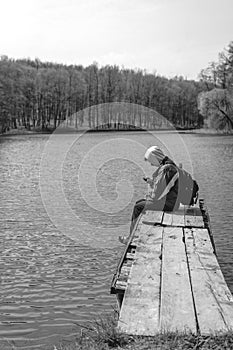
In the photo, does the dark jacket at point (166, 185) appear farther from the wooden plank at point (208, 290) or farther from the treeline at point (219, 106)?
the treeline at point (219, 106)

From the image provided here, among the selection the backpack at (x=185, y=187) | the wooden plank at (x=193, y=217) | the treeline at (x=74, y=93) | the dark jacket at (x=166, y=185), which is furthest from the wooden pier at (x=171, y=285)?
the treeline at (x=74, y=93)

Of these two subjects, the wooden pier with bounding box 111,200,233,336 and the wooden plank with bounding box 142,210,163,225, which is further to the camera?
the wooden plank with bounding box 142,210,163,225

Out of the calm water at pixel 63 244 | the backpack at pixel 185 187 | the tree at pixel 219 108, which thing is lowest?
the calm water at pixel 63 244

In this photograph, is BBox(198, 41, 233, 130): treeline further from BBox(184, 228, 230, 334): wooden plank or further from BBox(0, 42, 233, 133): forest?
BBox(184, 228, 230, 334): wooden plank

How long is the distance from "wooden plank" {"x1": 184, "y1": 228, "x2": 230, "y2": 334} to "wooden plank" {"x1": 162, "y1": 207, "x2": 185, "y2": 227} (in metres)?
1.12

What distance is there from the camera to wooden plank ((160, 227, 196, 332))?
4492 mm

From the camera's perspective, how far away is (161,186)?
924 centimetres

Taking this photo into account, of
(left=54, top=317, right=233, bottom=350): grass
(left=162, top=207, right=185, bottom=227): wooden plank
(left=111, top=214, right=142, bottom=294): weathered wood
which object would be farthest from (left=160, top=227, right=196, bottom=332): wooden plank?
(left=162, top=207, right=185, bottom=227): wooden plank

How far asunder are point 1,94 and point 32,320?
243 ft

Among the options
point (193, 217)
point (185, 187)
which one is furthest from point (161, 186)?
point (193, 217)

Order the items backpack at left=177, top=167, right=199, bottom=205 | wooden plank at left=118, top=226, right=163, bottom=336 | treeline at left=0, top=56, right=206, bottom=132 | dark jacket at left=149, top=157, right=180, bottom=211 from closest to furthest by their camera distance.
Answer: wooden plank at left=118, top=226, right=163, bottom=336 → dark jacket at left=149, top=157, right=180, bottom=211 → backpack at left=177, top=167, right=199, bottom=205 → treeline at left=0, top=56, right=206, bottom=132

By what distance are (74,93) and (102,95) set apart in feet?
41.6

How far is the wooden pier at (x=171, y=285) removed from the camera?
4.50 metres

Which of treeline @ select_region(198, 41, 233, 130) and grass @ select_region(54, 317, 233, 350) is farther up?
treeline @ select_region(198, 41, 233, 130)
